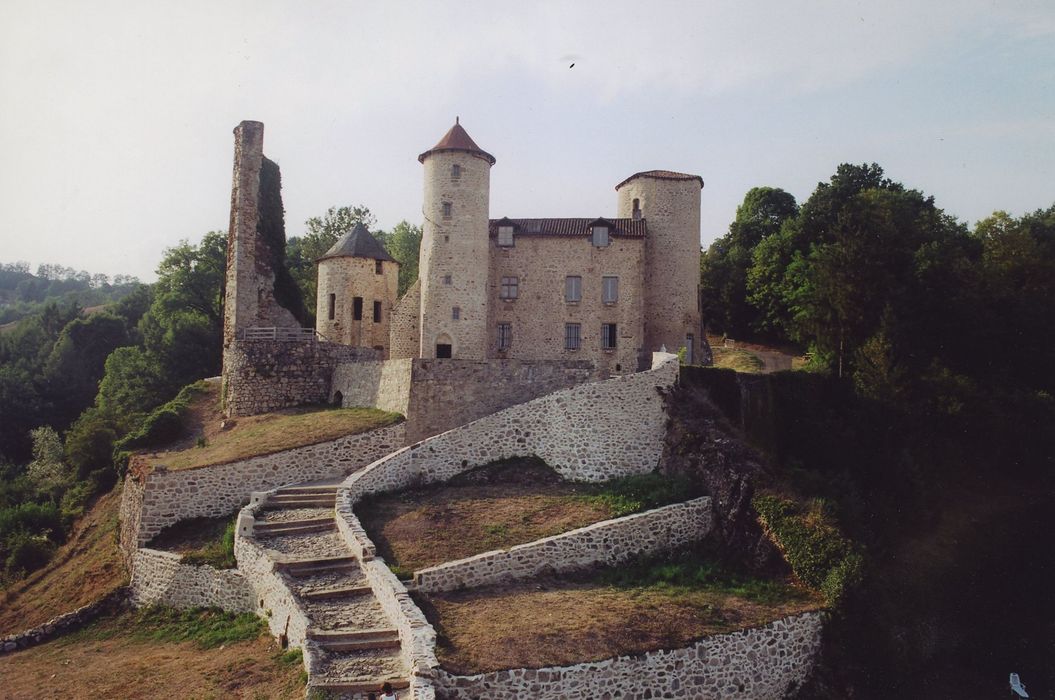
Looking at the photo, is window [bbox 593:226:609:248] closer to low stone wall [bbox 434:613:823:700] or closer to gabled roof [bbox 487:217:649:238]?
gabled roof [bbox 487:217:649:238]

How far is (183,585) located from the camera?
58.1 feet

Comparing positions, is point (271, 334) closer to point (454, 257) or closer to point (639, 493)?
point (454, 257)

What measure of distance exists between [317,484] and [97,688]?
746 centimetres

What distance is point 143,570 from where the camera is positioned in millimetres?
18594

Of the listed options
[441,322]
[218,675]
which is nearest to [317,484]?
[218,675]

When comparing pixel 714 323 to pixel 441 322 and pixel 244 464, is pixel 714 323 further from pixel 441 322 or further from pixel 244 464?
pixel 244 464

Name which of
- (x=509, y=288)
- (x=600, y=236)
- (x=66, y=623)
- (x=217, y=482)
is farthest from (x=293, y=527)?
(x=600, y=236)

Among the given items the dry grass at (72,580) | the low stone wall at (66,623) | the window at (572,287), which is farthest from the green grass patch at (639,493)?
the dry grass at (72,580)

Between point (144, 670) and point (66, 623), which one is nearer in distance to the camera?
point (144, 670)

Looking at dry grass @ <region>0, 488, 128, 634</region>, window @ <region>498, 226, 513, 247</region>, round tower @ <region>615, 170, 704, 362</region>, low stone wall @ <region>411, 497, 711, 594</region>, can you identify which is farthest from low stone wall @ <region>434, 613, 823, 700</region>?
window @ <region>498, 226, 513, 247</region>

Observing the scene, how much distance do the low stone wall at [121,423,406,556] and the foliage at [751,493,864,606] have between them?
427 inches

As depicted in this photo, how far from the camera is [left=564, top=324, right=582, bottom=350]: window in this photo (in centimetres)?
3120

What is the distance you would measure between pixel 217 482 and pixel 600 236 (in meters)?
17.4

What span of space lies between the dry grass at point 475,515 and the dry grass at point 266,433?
3354 millimetres
